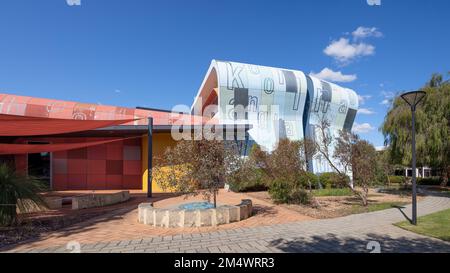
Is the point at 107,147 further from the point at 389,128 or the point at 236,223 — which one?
the point at 389,128

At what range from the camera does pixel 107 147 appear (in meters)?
16.9

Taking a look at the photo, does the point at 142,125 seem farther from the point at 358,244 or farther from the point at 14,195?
the point at 358,244

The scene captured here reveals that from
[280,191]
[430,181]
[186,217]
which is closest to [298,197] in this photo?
[280,191]

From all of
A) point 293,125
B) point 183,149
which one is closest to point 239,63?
point 293,125

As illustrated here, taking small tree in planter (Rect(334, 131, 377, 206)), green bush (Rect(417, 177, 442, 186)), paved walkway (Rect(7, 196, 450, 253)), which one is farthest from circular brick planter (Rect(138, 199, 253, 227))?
green bush (Rect(417, 177, 442, 186))

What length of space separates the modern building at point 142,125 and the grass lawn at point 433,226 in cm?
451

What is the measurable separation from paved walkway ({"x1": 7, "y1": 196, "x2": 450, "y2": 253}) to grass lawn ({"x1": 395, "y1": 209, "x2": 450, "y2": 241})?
297mm

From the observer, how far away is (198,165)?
7391 mm

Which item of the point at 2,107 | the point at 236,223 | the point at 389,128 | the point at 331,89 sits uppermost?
the point at 331,89

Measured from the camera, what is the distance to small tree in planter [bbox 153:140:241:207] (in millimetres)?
7336

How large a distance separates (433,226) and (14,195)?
10.6 meters

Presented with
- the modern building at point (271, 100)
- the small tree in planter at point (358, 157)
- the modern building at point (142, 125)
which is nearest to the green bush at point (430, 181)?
the modern building at point (271, 100)

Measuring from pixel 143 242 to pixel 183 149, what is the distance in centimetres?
274
